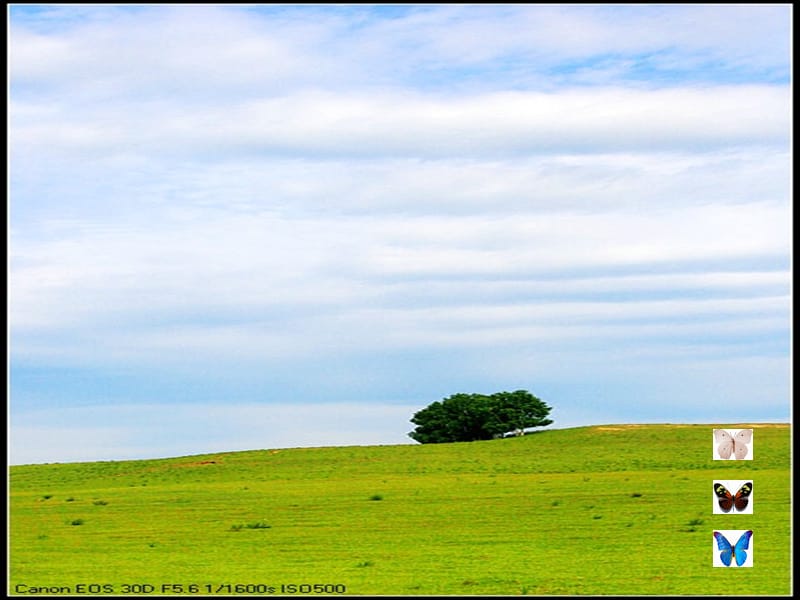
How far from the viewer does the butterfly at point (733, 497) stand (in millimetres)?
22198

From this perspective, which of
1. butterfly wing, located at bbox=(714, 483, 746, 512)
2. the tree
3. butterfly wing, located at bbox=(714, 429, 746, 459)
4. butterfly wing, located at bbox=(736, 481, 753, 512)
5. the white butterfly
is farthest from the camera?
the tree

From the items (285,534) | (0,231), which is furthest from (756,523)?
(0,231)

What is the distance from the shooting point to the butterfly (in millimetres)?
22198

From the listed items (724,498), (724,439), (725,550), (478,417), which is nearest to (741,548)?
(725,550)

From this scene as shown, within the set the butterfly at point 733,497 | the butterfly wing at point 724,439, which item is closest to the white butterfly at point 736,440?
the butterfly wing at point 724,439

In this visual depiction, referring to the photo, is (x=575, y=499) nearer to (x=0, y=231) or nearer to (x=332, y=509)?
(x=332, y=509)

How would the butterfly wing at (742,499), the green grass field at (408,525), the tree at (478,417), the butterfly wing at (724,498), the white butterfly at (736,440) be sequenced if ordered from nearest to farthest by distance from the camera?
the white butterfly at (736,440)
the green grass field at (408,525)
the butterfly wing at (742,499)
the butterfly wing at (724,498)
the tree at (478,417)

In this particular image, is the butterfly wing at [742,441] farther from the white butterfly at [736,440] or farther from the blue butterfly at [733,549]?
the blue butterfly at [733,549]

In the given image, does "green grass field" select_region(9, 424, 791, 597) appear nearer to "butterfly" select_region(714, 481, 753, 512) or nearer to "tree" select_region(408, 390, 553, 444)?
"butterfly" select_region(714, 481, 753, 512)

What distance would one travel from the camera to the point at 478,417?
87062 mm

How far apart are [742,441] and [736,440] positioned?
1.49 feet

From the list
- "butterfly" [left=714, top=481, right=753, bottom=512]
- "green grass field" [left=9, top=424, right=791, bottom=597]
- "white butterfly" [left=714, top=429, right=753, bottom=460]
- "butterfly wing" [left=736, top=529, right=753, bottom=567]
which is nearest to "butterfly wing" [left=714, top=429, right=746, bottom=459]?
"white butterfly" [left=714, top=429, right=753, bottom=460]

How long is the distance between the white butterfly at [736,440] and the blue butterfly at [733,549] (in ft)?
6.38

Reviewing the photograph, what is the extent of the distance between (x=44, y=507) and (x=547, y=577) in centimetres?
2859
